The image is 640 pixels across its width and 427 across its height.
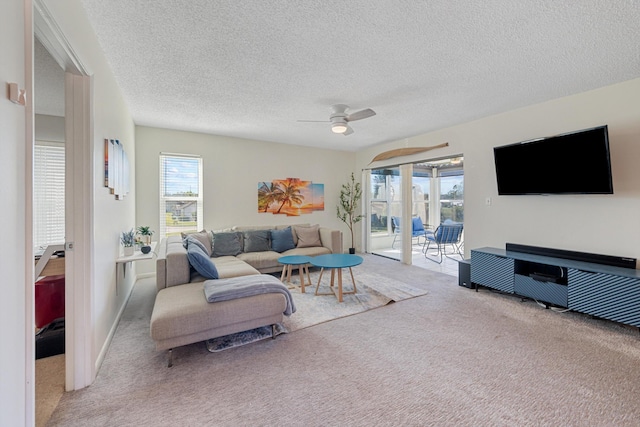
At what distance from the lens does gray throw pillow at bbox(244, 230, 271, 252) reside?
4.47 metres

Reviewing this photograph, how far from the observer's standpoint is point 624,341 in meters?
2.34

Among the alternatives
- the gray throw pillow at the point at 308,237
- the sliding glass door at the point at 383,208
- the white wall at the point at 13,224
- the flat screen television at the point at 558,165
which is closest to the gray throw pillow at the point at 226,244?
the gray throw pillow at the point at 308,237

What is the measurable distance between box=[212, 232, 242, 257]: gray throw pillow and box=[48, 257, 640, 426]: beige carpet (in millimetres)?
1557

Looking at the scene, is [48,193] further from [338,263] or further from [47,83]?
[338,263]

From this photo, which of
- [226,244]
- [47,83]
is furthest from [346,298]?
[47,83]

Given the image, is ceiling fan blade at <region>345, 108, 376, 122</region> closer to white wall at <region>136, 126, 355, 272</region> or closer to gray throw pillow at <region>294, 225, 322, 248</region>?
gray throw pillow at <region>294, 225, 322, 248</region>

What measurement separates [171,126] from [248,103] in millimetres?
1800

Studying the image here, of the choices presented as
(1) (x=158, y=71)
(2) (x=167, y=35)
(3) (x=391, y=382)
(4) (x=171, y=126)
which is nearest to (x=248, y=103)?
(1) (x=158, y=71)

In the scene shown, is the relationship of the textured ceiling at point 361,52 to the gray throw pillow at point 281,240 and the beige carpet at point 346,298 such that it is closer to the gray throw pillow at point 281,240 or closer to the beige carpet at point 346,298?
the gray throw pillow at point 281,240

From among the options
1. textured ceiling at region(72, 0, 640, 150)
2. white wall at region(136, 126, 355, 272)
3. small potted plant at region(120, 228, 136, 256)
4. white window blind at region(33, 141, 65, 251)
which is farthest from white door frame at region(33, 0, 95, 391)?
white wall at region(136, 126, 355, 272)

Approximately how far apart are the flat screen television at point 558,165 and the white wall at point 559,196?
129 millimetres

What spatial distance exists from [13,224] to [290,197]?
4678 mm

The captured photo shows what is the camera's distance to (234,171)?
5.03 m

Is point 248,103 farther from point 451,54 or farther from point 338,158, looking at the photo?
point 338,158
